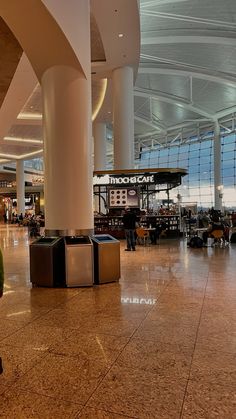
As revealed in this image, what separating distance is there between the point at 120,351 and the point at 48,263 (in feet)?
10.5

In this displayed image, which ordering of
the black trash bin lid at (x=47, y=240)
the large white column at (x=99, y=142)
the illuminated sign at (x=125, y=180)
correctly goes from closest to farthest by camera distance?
the black trash bin lid at (x=47, y=240), the illuminated sign at (x=125, y=180), the large white column at (x=99, y=142)

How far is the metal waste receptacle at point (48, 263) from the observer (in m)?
6.12

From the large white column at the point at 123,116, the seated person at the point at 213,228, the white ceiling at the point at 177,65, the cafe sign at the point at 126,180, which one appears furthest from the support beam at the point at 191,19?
the seated person at the point at 213,228

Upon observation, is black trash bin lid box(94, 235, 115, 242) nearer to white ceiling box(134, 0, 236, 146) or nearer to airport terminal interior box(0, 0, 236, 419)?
airport terminal interior box(0, 0, 236, 419)

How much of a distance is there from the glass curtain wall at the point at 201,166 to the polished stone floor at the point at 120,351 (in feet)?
95.4

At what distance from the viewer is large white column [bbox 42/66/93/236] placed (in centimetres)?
644

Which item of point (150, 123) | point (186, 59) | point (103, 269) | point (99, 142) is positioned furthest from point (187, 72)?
point (103, 269)

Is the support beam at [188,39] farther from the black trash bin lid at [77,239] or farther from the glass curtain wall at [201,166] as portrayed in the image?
the glass curtain wall at [201,166]

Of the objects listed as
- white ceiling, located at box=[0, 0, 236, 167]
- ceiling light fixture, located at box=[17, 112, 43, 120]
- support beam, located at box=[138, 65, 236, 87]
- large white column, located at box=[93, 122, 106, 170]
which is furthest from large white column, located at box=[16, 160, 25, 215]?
support beam, located at box=[138, 65, 236, 87]

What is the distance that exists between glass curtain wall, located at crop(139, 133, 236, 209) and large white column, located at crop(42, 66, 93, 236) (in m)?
27.6

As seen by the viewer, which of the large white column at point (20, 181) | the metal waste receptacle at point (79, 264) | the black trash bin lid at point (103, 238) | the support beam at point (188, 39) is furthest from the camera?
the large white column at point (20, 181)

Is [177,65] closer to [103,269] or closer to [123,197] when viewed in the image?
[123,197]

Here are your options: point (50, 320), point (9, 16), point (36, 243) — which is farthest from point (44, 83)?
point (50, 320)

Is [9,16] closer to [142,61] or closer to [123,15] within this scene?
[123,15]
